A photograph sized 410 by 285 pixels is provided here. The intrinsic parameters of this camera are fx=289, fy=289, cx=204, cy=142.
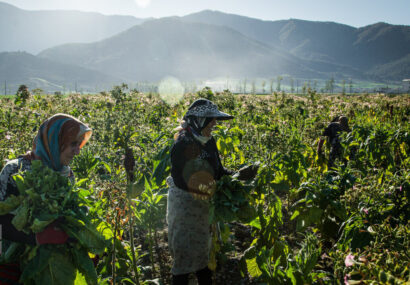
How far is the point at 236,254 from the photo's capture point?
14.5 feet

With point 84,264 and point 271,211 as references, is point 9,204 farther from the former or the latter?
point 271,211

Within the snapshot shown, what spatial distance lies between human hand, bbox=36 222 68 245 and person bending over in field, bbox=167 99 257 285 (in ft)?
4.02

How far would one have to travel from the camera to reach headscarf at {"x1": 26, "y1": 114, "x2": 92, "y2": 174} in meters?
2.33

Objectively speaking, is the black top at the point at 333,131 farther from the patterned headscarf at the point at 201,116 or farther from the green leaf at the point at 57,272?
the green leaf at the point at 57,272

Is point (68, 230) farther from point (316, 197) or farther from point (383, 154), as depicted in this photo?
point (383, 154)

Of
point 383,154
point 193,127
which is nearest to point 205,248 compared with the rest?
point 193,127

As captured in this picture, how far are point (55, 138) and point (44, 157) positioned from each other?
172 mm

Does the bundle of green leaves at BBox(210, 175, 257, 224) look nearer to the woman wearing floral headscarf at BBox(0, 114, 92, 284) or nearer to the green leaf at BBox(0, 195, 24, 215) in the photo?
the woman wearing floral headscarf at BBox(0, 114, 92, 284)

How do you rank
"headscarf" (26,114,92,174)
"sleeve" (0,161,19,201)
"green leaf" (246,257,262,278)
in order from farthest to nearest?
1. "green leaf" (246,257,262,278)
2. "headscarf" (26,114,92,174)
3. "sleeve" (0,161,19,201)

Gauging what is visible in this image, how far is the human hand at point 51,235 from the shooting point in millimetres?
1797

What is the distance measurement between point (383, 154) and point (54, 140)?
524 cm

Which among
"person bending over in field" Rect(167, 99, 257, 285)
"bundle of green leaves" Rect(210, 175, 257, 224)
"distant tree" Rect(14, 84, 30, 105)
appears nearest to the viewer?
"bundle of green leaves" Rect(210, 175, 257, 224)

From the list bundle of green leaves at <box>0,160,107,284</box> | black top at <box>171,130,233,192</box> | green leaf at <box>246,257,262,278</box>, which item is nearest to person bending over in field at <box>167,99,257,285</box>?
black top at <box>171,130,233,192</box>

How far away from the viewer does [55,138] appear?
7.74 ft
